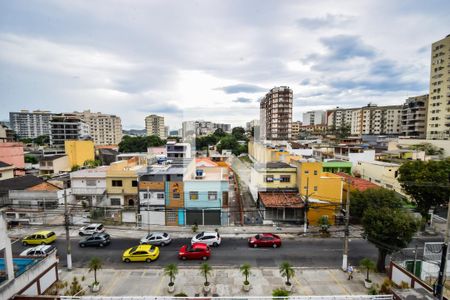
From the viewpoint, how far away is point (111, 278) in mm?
14953

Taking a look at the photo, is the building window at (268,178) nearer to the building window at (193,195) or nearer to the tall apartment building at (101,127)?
the building window at (193,195)

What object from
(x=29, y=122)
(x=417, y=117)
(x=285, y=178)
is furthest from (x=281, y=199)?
(x=29, y=122)

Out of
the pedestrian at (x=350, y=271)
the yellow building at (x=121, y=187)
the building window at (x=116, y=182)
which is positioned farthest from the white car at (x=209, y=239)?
the building window at (x=116, y=182)

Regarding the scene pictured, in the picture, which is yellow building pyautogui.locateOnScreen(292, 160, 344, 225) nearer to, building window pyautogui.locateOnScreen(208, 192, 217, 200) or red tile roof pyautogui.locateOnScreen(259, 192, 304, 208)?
red tile roof pyautogui.locateOnScreen(259, 192, 304, 208)

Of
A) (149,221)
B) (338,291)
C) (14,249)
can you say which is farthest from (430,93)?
(14,249)

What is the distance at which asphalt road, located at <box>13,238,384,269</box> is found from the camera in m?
16.6

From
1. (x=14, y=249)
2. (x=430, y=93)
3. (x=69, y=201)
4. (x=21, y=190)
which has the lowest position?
(x=14, y=249)

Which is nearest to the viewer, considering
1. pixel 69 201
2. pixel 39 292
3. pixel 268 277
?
pixel 39 292

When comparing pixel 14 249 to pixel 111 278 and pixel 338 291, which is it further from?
pixel 338 291

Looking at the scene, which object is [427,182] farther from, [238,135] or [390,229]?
[238,135]

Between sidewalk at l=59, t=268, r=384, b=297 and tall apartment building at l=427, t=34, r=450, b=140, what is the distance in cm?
6141

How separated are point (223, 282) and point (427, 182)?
20.4 m

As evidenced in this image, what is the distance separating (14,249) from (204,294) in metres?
18.1

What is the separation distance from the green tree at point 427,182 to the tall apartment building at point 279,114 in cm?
5810
